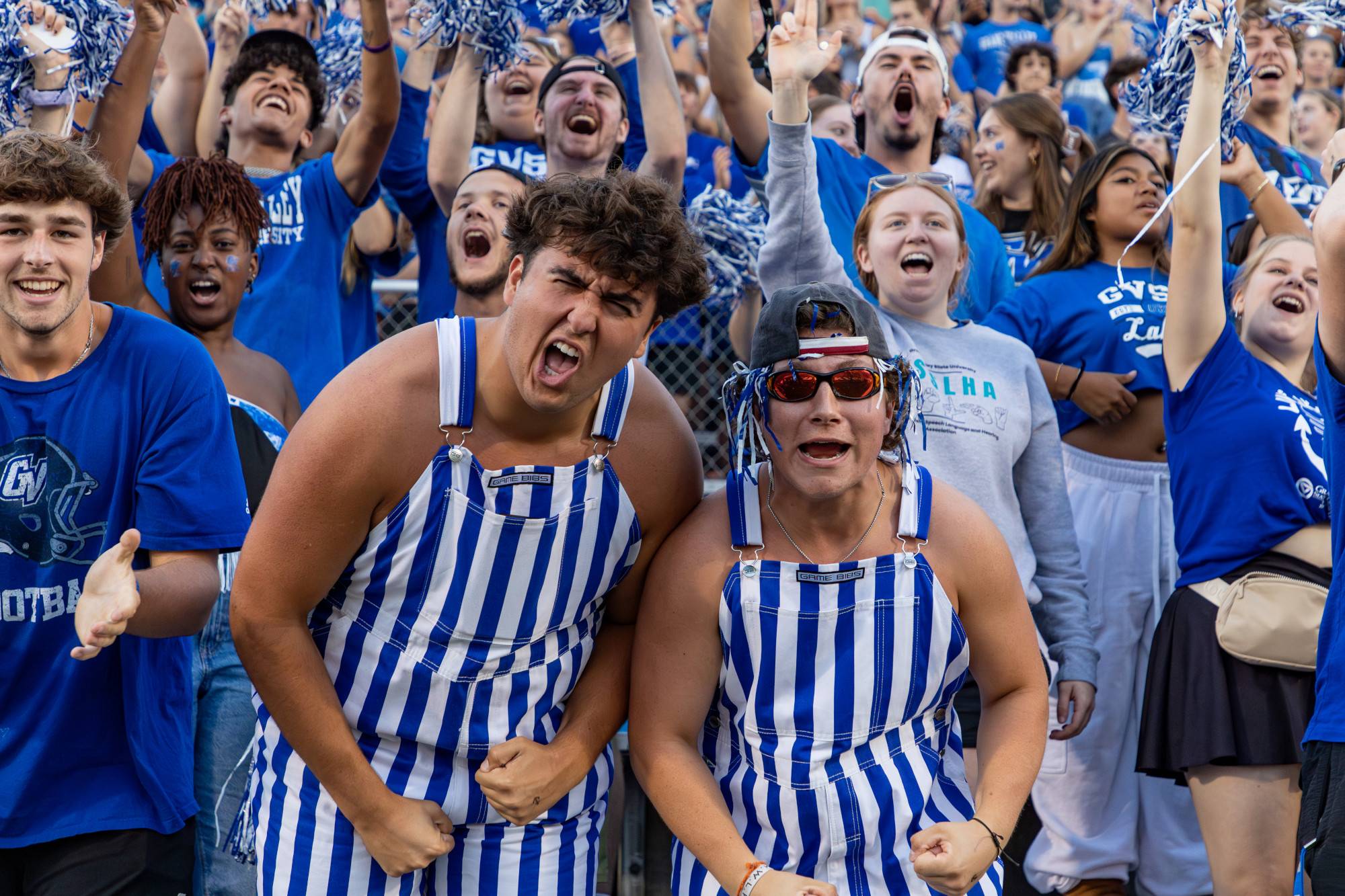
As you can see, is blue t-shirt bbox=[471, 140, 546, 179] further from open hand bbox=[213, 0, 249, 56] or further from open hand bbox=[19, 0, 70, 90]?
open hand bbox=[19, 0, 70, 90]

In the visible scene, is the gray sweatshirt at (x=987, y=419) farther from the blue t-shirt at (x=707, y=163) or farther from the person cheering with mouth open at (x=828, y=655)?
the blue t-shirt at (x=707, y=163)

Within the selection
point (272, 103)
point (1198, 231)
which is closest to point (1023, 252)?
point (1198, 231)

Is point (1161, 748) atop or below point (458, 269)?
below

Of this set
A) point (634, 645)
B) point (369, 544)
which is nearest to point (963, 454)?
point (634, 645)

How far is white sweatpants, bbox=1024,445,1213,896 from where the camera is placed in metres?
4.15

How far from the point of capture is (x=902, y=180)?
4.07 metres

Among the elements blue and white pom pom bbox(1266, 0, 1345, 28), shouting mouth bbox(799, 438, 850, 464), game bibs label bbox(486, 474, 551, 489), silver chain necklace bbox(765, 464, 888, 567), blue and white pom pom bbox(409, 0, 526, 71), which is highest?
blue and white pom pom bbox(409, 0, 526, 71)

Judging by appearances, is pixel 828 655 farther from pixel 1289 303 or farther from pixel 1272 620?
pixel 1289 303

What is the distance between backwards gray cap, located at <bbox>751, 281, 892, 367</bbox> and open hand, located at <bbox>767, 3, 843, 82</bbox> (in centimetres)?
84

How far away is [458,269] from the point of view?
14.8ft

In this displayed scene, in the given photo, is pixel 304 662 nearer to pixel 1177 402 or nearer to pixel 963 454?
pixel 963 454

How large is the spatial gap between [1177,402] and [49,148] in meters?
2.84

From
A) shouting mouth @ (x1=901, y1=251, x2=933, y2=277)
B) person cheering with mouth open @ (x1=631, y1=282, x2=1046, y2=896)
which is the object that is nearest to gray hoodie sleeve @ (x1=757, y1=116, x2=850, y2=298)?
shouting mouth @ (x1=901, y1=251, x2=933, y2=277)

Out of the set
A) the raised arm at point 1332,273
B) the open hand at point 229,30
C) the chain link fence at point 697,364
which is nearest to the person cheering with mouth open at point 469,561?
the raised arm at point 1332,273
